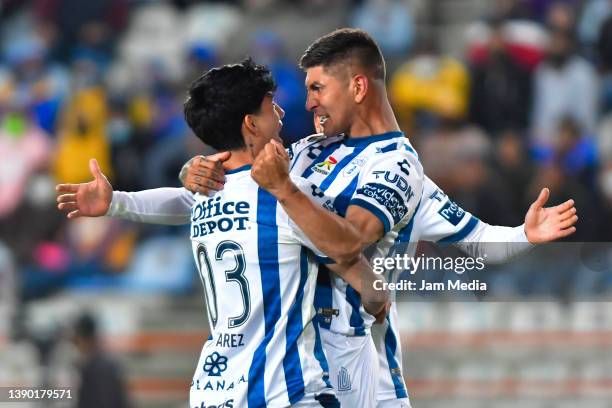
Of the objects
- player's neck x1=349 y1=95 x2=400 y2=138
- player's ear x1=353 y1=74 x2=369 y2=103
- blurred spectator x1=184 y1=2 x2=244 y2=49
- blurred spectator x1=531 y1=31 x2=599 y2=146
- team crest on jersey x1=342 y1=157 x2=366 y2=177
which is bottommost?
team crest on jersey x1=342 y1=157 x2=366 y2=177

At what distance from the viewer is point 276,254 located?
4.34m

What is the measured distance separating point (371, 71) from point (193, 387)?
1.52m

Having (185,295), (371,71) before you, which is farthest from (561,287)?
(185,295)

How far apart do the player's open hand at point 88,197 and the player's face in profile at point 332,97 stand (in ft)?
2.97

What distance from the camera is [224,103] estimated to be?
4.45 meters

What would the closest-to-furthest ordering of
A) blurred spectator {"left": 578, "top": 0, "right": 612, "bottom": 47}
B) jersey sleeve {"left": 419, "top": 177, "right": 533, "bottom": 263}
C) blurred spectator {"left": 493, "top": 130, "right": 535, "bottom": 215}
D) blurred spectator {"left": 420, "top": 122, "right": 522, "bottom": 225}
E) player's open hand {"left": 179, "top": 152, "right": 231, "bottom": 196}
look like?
player's open hand {"left": 179, "top": 152, "right": 231, "bottom": 196}, jersey sleeve {"left": 419, "top": 177, "right": 533, "bottom": 263}, blurred spectator {"left": 420, "top": 122, "right": 522, "bottom": 225}, blurred spectator {"left": 493, "top": 130, "right": 535, "bottom": 215}, blurred spectator {"left": 578, "top": 0, "right": 612, "bottom": 47}

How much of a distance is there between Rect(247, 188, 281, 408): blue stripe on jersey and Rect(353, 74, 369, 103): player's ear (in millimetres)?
841

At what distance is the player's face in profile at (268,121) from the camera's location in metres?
4.51

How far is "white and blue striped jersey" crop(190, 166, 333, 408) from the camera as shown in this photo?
4324mm

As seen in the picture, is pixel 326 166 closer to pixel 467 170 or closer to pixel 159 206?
pixel 159 206

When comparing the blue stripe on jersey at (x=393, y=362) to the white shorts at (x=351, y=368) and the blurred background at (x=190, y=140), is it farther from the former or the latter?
the blurred background at (x=190, y=140)

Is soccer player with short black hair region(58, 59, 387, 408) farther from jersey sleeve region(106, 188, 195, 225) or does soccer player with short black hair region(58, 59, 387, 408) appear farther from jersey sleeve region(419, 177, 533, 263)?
jersey sleeve region(419, 177, 533, 263)

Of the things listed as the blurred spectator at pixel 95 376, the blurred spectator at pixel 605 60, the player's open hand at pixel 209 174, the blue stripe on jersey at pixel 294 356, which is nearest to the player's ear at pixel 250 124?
the player's open hand at pixel 209 174

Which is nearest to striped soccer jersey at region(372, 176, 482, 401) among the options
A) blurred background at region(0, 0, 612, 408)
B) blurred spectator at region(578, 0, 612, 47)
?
blurred background at region(0, 0, 612, 408)
